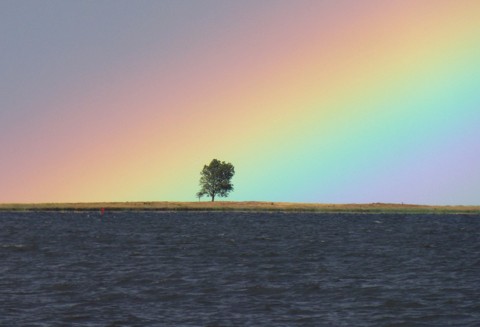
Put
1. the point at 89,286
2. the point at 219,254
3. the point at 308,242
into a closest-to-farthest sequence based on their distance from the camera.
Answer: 1. the point at 89,286
2. the point at 219,254
3. the point at 308,242

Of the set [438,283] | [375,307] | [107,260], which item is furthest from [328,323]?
[107,260]

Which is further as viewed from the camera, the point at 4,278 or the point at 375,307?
the point at 4,278

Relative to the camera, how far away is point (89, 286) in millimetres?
39344

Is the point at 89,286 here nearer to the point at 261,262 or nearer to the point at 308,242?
the point at 261,262

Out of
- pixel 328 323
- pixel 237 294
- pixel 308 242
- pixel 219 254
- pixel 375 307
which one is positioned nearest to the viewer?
pixel 328 323

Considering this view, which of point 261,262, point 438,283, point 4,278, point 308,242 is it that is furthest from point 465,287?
point 308,242

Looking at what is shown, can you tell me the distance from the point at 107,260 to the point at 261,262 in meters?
10.9

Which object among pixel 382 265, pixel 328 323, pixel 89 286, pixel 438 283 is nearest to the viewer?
pixel 328 323

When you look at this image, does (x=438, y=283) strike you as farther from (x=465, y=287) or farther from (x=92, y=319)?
(x=92, y=319)

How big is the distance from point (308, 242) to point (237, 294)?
40.4 metres

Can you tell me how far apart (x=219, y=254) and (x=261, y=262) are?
302 inches

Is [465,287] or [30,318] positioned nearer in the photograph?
[30,318]

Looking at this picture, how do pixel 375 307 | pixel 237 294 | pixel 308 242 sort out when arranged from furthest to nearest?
1. pixel 308 242
2. pixel 237 294
3. pixel 375 307

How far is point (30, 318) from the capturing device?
29.8 m
